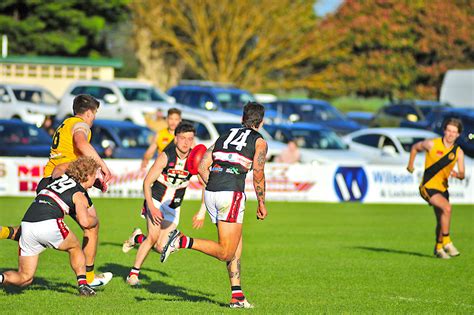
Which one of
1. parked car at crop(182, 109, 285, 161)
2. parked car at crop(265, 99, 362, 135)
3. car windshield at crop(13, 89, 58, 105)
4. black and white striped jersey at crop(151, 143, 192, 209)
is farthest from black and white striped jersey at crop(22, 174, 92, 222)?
parked car at crop(265, 99, 362, 135)

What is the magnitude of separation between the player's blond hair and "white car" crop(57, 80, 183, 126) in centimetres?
2117

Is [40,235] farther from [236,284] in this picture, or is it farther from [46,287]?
[236,284]

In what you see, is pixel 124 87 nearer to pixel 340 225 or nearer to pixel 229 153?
pixel 340 225

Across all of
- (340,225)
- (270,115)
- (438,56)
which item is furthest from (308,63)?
(340,225)

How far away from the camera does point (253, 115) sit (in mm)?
10031

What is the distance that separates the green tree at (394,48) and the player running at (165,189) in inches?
1595

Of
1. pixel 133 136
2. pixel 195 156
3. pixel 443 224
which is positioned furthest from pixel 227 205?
pixel 133 136

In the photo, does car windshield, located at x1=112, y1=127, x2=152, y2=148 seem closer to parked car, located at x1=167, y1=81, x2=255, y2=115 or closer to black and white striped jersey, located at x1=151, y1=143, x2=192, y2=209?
parked car, located at x1=167, y1=81, x2=255, y2=115

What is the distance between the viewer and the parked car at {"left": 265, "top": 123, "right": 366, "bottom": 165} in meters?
27.9

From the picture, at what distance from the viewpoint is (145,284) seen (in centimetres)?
Result: 1208

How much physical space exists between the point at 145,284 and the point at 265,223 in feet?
28.5

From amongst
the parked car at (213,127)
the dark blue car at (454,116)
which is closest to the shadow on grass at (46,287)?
the parked car at (213,127)

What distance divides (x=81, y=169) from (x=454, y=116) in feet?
75.8

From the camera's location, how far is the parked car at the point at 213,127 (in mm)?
28297
